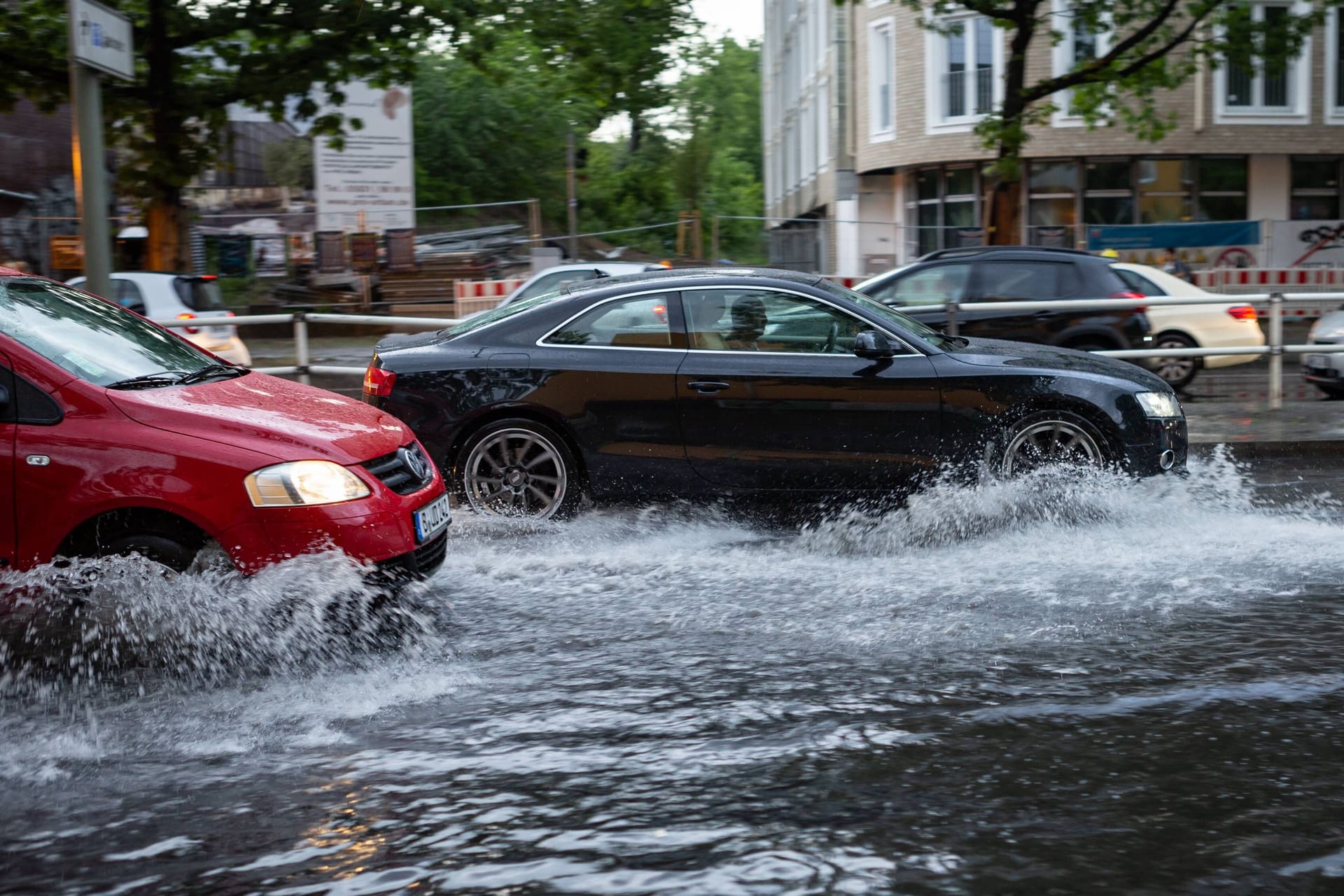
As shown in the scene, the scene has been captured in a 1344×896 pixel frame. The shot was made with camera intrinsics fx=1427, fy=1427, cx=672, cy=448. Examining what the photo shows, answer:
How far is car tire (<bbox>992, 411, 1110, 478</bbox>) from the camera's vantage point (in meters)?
7.99

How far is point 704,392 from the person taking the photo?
808 cm

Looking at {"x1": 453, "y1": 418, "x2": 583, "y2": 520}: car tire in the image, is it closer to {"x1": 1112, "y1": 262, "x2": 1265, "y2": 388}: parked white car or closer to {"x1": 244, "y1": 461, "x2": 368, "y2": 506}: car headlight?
{"x1": 244, "y1": 461, "x2": 368, "y2": 506}: car headlight

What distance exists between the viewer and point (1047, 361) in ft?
26.7

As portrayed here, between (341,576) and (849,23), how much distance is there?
3517cm

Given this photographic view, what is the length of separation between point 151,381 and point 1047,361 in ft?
15.9

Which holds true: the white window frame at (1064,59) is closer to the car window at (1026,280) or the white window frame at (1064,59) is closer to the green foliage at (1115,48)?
the green foliage at (1115,48)

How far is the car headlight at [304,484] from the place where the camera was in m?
5.35

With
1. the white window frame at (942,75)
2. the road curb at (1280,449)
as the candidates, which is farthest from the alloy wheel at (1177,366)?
the white window frame at (942,75)

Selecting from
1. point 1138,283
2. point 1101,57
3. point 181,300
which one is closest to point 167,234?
point 181,300

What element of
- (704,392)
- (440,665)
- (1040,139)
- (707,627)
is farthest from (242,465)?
(1040,139)

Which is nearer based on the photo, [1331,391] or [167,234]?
[1331,391]

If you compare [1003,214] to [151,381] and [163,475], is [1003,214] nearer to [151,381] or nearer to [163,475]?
[151,381]

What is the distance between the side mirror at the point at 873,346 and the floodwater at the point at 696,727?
122 cm

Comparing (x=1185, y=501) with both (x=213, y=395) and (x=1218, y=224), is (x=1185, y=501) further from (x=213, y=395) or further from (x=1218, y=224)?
(x=1218, y=224)
